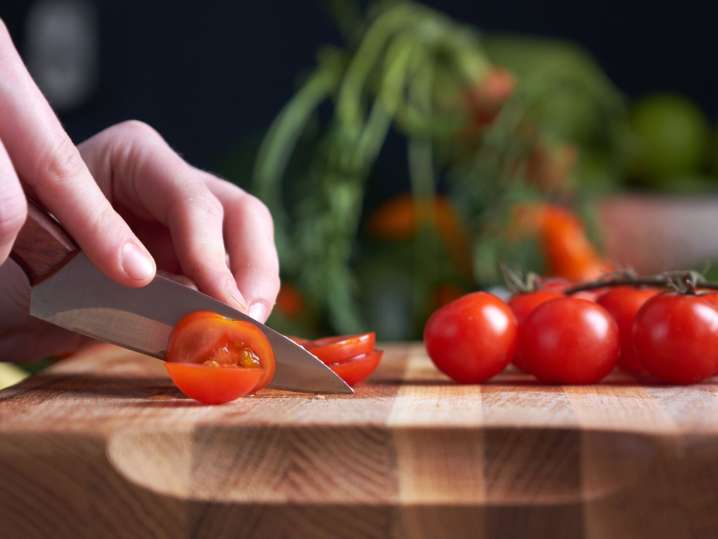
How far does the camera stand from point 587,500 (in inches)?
38.2

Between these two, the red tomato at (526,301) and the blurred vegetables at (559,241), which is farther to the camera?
the blurred vegetables at (559,241)

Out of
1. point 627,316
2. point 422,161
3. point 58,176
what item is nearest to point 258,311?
point 58,176

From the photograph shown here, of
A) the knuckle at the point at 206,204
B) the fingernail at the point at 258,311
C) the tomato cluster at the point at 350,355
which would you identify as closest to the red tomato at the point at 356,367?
the tomato cluster at the point at 350,355

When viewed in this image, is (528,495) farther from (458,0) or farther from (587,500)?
(458,0)

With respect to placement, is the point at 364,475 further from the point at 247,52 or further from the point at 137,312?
the point at 247,52

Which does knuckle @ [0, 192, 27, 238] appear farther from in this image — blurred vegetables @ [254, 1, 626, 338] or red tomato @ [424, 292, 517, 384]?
blurred vegetables @ [254, 1, 626, 338]

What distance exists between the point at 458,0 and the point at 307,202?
115 cm

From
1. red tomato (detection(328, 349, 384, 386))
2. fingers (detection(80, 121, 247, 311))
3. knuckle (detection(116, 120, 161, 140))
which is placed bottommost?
red tomato (detection(328, 349, 384, 386))

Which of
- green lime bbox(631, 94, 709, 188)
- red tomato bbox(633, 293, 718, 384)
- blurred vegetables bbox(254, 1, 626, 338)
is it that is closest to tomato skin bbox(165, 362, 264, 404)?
red tomato bbox(633, 293, 718, 384)

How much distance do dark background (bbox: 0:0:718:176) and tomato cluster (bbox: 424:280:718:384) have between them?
207cm

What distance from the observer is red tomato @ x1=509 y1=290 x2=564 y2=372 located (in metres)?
Answer: 1.33

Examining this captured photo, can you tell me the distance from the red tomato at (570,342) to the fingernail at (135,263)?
1.40ft

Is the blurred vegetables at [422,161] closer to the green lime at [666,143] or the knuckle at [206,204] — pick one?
the green lime at [666,143]

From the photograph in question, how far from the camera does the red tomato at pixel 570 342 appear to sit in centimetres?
122
